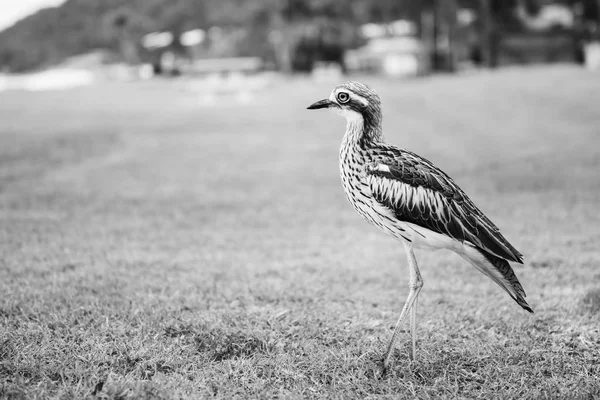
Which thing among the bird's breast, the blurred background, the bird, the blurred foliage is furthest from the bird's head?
the blurred foliage

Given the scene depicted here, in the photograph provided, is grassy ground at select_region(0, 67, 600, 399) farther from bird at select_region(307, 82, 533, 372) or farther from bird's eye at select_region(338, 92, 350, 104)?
bird's eye at select_region(338, 92, 350, 104)

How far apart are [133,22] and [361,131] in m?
54.3

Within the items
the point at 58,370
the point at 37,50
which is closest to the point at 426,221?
the point at 58,370

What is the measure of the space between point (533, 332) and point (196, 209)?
5795 mm

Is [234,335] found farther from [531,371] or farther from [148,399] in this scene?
[531,371]

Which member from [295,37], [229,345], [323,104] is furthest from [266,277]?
[295,37]

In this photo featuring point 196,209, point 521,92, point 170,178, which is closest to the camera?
point 196,209

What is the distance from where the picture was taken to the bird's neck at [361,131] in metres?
4.21

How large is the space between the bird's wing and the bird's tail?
5 cm

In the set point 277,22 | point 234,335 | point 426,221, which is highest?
point 277,22

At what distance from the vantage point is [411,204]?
156 inches

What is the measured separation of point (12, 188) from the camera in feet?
33.2

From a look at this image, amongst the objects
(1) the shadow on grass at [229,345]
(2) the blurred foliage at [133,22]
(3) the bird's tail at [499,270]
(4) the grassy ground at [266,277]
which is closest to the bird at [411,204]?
(3) the bird's tail at [499,270]

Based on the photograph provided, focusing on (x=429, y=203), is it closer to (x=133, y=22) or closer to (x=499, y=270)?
(x=499, y=270)
